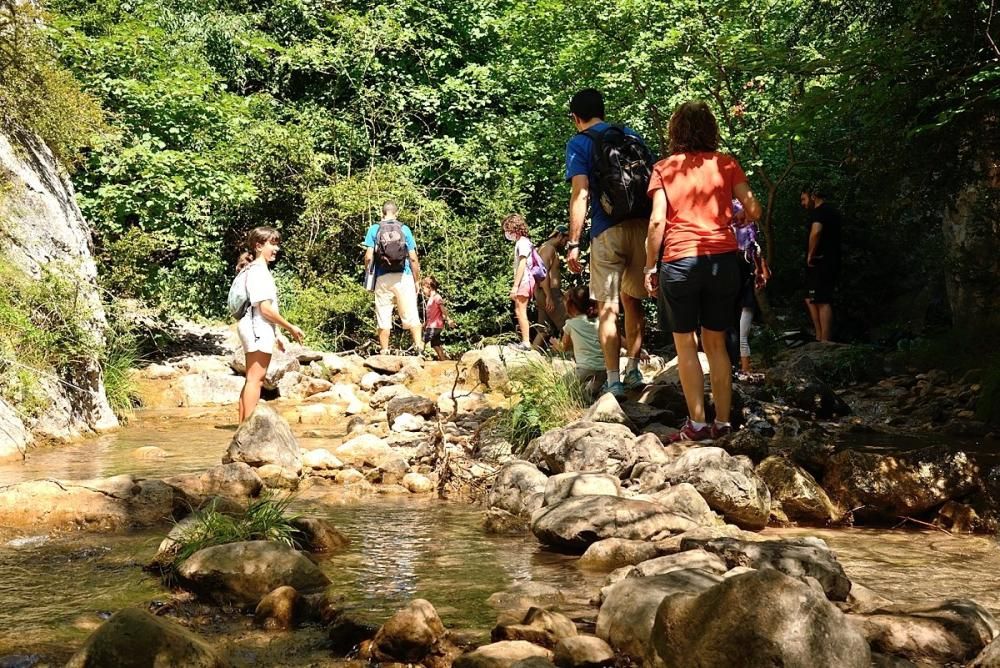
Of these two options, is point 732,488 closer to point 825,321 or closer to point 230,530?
point 230,530

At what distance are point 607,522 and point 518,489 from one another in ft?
4.46

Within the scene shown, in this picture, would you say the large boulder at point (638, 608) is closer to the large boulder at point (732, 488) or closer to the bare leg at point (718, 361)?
the large boulder at point (732, 488)

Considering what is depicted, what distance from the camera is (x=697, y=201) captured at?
636 centimetres

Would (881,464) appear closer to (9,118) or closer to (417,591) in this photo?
(417,591)

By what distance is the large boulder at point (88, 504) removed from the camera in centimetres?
560

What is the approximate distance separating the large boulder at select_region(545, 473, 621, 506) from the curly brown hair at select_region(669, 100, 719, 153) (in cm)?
229

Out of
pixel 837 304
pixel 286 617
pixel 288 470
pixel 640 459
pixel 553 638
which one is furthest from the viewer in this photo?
pixel 837 304

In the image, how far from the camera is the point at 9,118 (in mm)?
9969

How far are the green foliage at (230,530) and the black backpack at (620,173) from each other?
132 inches

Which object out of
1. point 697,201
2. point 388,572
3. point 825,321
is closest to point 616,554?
point 388,572

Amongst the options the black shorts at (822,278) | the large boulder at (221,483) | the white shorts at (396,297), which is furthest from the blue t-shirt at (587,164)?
the white shorts at (396,297)

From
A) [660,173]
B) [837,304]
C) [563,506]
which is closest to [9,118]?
[660,173]

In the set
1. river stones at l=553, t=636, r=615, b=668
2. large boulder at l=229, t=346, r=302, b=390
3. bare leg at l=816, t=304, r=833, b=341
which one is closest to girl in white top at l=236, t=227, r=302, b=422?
large boulder at l=229, t=346, r=302, b=390

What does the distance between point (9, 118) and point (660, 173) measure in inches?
278
